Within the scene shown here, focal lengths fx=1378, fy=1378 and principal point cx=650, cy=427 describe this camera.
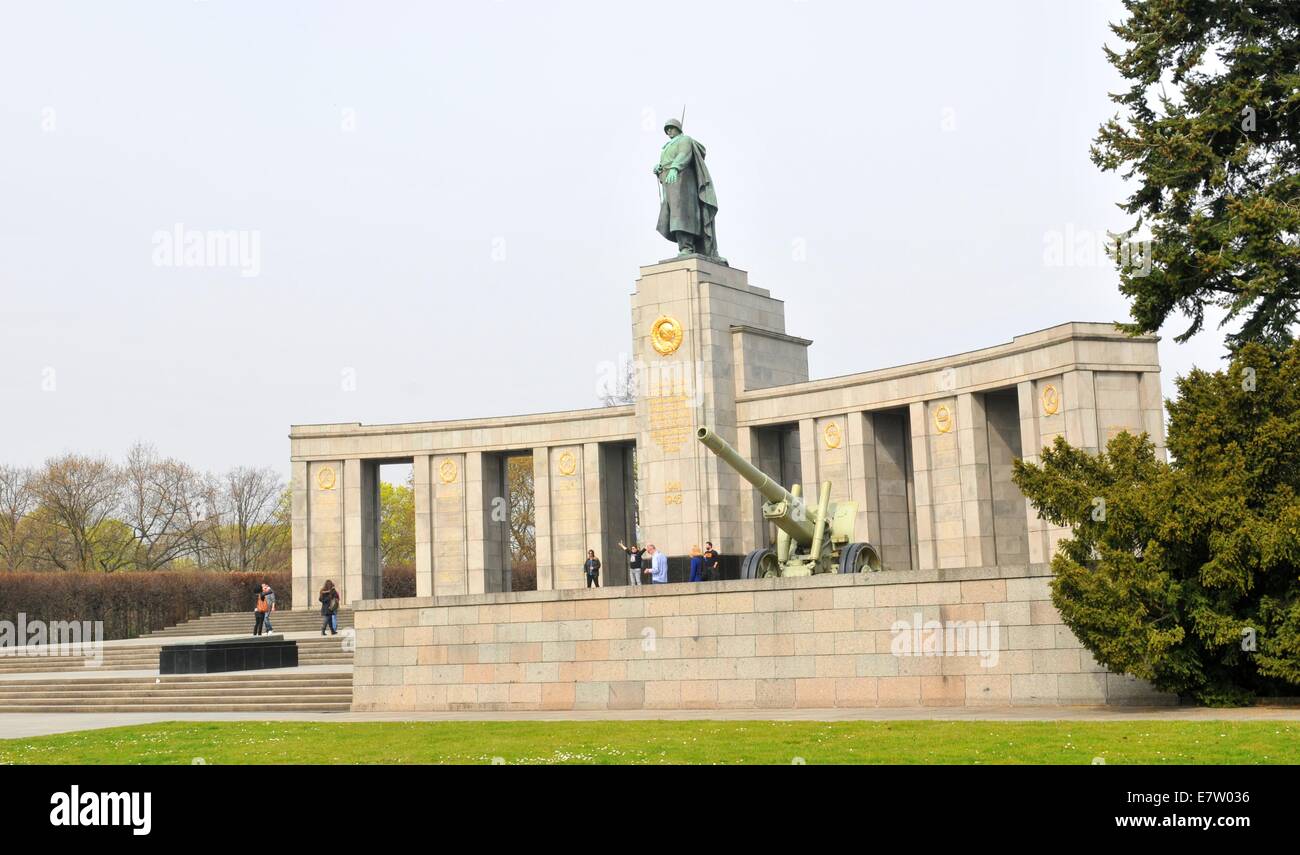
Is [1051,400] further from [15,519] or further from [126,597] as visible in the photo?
[15,519]

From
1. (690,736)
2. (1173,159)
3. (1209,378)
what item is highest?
(1173,159)

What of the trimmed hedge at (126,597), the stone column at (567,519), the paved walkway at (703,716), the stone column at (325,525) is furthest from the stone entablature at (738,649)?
the trimmed hedge at (126,597)

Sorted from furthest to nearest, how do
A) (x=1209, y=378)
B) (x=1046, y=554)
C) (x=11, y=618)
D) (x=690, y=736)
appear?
(x=11, y=618) → (x=1046, y=554) → (x=1209, y=378) → (x=690, y=736)

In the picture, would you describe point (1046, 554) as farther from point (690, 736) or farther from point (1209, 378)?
point (690, 736)

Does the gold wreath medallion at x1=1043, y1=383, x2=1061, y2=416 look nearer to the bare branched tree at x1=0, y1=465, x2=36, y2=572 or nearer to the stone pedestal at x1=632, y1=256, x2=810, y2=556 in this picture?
the stone pedestal at x1=632, y1=256, x2=810, y2=556

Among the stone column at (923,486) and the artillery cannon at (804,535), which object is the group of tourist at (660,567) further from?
the stone column at (923,486)

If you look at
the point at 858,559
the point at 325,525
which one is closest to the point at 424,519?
the point at 325,525

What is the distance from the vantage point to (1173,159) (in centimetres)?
1973

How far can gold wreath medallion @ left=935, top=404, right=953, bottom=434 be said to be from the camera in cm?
3659

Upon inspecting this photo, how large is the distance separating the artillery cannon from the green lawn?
650 cm

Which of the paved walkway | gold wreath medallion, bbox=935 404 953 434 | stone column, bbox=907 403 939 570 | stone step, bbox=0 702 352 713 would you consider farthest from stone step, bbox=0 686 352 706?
gold wreath medallion, bbox=935 404 953 434

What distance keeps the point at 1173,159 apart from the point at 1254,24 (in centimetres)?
229

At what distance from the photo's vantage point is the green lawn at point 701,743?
12.2m

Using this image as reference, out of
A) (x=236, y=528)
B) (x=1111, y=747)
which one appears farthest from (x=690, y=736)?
(x=236, y=528)
